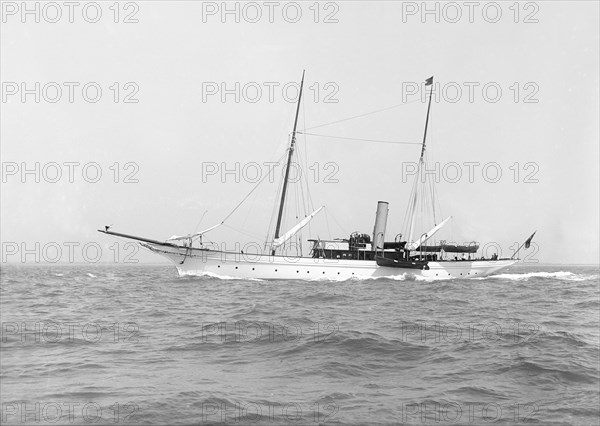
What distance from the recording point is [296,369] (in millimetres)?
11797

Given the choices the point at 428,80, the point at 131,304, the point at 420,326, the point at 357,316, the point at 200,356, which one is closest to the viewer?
the point at 200,356

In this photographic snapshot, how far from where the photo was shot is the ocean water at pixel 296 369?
346 inches

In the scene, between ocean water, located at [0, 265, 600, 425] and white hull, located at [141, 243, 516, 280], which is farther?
white hull, located at [141, 243, 516, 280]

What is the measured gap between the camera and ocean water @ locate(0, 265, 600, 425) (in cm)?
878

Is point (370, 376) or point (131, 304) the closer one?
point (370, 376)

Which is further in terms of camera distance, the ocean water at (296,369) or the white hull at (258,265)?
the white hull at (258,265)

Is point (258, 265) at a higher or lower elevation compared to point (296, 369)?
lower

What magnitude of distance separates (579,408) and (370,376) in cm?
420

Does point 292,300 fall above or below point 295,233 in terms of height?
below

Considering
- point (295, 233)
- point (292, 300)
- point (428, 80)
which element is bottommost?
point (292, 300)

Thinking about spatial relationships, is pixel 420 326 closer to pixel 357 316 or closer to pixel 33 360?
pixel 357 316

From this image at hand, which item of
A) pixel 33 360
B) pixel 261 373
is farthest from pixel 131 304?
pixel 261 373

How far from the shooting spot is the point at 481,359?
41.8 feet

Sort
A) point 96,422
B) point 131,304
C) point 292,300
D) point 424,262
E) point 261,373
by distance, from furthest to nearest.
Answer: point 424,262 → point 292,300 → point 131,304 → point 261,373 → point 96,422
